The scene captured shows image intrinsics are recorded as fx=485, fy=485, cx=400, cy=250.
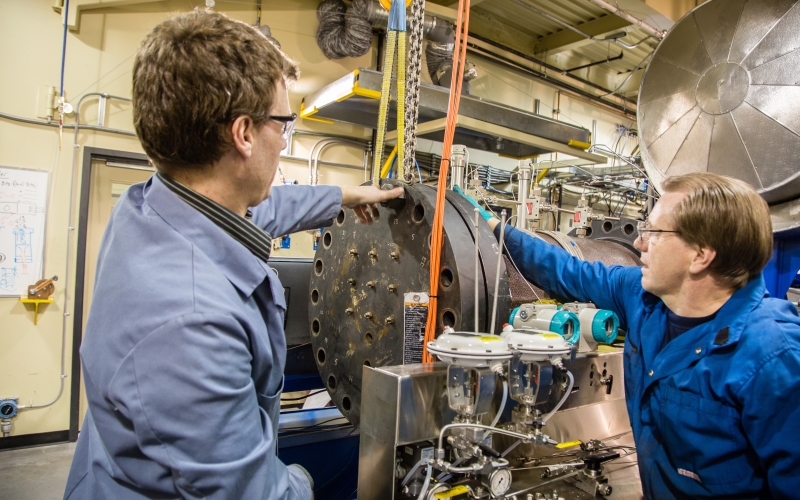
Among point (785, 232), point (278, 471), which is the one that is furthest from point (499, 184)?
point (278, 471)

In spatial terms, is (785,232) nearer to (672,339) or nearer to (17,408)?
(672,339)

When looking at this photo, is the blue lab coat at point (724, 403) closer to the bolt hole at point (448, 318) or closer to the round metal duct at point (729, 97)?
the bolt hole at point (448, 318)

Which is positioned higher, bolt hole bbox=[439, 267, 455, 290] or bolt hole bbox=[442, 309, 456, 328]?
bolt hole bbox=[439, 267, 455, 290]

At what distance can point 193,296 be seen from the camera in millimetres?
643

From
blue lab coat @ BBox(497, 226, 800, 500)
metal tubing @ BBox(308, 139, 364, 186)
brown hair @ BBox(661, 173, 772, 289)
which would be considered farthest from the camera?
metal tubing @ BBox(308, 139, 364, 186)

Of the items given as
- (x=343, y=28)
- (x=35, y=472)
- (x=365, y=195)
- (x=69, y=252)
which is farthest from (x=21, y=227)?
(x=365, y=195)

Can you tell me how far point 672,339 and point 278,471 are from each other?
0.97 meters

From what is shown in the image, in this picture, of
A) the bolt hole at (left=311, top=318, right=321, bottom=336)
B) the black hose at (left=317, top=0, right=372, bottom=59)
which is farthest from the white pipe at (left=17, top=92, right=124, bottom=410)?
the bolt hole at (left=311, top=318, right=321, bottom=336)

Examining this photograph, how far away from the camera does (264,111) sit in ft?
2.71

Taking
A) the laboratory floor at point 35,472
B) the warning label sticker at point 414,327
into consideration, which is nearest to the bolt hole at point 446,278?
the warning label sticker at point 414,327

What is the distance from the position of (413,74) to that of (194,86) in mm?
682

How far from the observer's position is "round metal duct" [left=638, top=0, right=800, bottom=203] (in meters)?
1.62

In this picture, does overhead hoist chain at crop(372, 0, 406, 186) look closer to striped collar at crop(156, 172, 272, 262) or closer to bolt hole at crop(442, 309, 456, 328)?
bolt hole at crop(442, 309, 456, 328)

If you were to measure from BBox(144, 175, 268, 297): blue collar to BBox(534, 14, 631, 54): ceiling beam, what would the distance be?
4670 mm
